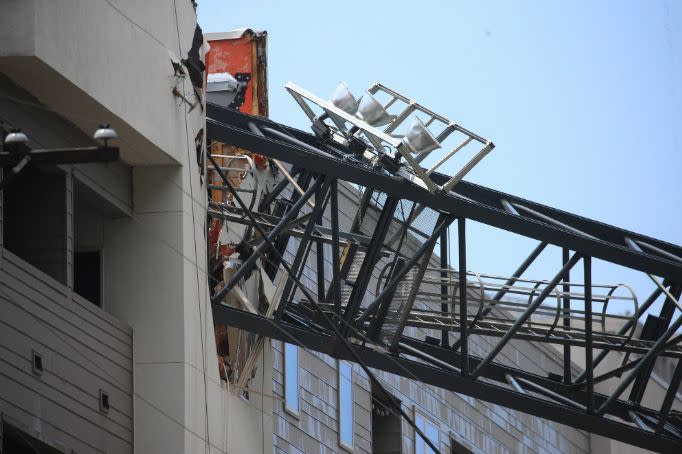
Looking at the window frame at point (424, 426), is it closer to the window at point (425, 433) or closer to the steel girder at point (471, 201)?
the window at point (425, 433)

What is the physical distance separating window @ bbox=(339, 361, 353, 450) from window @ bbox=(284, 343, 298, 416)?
2.88 m

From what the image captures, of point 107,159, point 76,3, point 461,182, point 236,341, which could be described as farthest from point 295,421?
point 107,159

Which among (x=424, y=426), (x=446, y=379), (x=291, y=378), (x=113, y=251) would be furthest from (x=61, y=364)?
(x=424, y=426)

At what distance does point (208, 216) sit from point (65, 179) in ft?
13.3

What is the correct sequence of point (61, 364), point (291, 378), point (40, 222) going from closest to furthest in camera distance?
1. point (61, 364)
2. point (40, 222)
3. point (291, 378)

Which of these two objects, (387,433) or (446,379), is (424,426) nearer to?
(387,433)

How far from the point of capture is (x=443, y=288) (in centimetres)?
2508

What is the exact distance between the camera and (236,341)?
2425 centimetres

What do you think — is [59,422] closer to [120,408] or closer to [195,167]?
[120,408]

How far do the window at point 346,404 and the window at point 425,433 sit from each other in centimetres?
390

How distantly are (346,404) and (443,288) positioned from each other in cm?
874

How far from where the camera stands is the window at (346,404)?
32.8 m

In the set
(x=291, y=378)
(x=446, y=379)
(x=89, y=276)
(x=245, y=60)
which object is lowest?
(x=291, y=378)

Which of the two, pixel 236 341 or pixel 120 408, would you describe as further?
pixel 236 341
